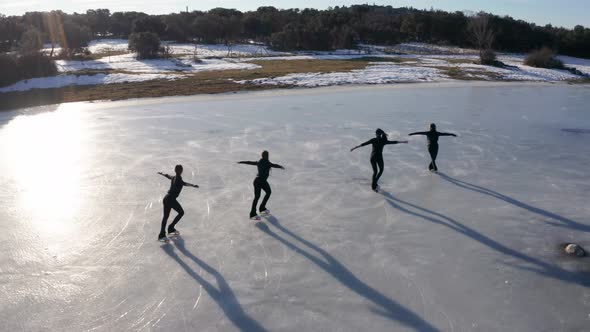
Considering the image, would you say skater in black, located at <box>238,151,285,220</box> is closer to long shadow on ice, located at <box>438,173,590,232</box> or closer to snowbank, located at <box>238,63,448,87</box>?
long shadow on ice, located at <box>438,173,590,232</box>

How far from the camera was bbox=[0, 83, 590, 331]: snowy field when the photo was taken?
6.37m

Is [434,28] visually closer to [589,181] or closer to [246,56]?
[246,56]

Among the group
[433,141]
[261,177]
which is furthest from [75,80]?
[433,141]

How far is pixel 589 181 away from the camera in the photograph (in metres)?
12.0

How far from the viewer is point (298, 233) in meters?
8.93

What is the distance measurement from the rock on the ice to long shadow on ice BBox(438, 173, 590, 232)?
1.18m

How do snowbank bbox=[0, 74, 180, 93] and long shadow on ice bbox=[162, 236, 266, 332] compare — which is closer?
long shadow on ice bbox=[162, 236, 266, 332]

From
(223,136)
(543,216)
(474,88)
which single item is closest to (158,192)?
(223,136)

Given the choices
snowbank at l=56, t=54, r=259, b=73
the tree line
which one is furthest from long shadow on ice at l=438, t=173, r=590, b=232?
the tree line

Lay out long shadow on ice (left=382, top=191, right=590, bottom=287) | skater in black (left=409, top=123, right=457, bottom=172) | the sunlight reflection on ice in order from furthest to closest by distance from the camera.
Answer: skater in black (left=409, top=123, right=457, bottom=172)
the sunlight reflection on ice
long shadow on ice (left=382, top=191, right=590, bottom=287)

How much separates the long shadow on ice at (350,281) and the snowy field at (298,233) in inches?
1.2

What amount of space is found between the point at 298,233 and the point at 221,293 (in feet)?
8.15

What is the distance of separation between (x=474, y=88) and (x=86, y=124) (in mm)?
26599

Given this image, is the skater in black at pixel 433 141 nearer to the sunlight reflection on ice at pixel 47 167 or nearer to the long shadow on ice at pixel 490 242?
the long shadow on ice at pixel 490 242
